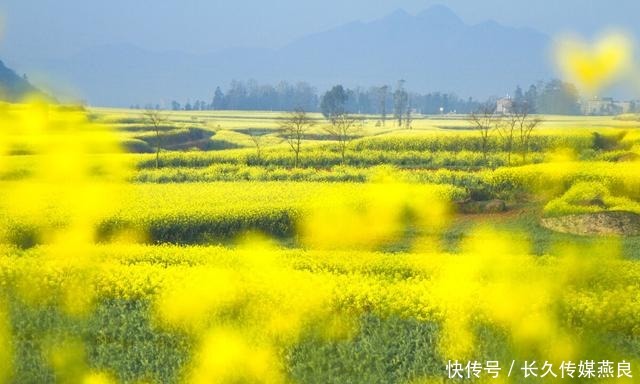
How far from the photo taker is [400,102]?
149 ft

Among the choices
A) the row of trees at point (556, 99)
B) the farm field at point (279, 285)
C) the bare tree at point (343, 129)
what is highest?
the row of trees at point (556, 99)

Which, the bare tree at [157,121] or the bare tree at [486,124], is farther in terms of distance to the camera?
the bare tree at [486,124]

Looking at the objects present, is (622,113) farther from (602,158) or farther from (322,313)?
(322,313)

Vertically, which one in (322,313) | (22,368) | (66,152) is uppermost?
(66,152)

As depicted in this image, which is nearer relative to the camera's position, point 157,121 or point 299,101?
point 157,121

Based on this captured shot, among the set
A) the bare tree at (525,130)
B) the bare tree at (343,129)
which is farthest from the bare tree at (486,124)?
the bare tree at (343,129)

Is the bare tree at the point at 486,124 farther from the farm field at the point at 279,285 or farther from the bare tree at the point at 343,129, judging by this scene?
the farm field at the point at 279,285

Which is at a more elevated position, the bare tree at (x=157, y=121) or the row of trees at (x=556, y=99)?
the row of trees at (x=556, y=99)

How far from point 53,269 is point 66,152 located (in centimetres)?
317

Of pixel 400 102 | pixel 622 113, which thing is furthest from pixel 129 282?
pixel 622 113

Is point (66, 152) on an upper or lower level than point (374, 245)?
upper

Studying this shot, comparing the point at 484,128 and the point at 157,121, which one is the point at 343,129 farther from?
the point at 157,121

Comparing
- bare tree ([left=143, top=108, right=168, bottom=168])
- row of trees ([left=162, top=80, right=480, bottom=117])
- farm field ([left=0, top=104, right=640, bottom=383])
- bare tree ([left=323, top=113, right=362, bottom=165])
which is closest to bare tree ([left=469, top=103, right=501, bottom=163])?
bare tree ([left=323, top=113, right=362, bottom=165])

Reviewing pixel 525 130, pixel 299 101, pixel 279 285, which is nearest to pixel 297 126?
pixel 525 130
